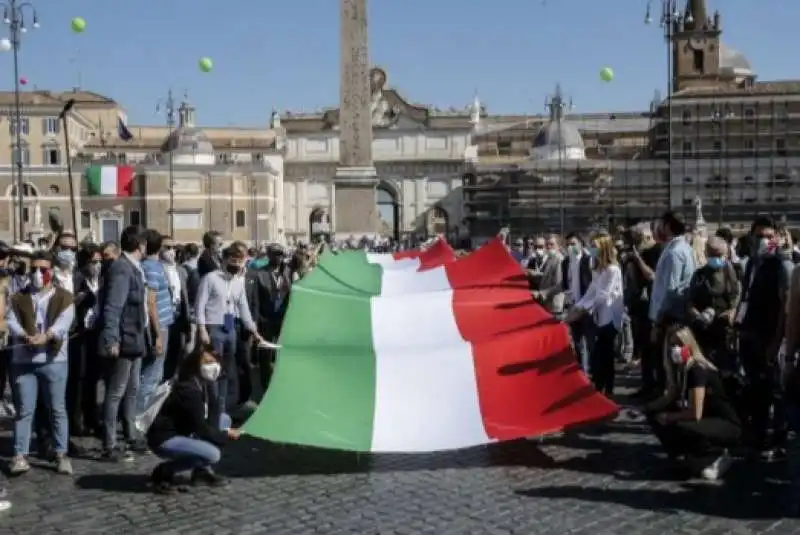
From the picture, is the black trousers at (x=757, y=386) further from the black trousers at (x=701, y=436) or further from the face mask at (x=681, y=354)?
the face mask at (x=681, y=354)

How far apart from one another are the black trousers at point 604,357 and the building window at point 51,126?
73.4 m

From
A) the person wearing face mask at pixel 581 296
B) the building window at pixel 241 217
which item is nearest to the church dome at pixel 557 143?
the building window at pixel 241 217

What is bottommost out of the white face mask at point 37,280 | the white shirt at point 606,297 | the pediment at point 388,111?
the white shirt at point 606,297

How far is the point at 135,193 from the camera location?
73.6 m

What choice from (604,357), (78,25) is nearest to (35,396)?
A: (604,357)

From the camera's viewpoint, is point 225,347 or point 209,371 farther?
point 225,347

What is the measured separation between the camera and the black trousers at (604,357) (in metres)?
10.2

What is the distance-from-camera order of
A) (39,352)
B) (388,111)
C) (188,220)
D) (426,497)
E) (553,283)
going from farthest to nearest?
(388,111)
(188,220)
(553,283)
(39,352)
(426,497)

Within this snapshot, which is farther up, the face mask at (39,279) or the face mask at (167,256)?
the face mask at (167,256)

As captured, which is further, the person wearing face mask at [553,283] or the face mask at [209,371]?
the person wearing face mask at [553,283]

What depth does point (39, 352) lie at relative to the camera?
25.3 ft

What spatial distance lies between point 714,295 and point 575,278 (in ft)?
11.3

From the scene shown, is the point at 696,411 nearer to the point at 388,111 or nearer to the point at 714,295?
the point at 714,295

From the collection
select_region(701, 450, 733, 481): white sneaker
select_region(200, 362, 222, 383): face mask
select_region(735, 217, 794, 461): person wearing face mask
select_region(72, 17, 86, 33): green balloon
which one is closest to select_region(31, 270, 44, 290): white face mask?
select_region(200, 362, 222, 383): face mask
